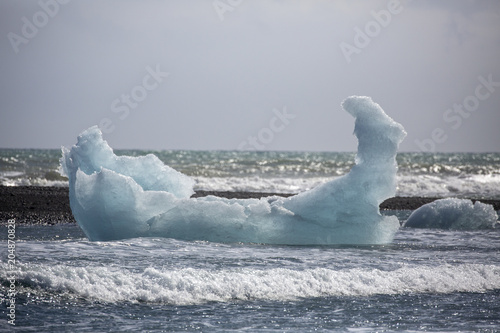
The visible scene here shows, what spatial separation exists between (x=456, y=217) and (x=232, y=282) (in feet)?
24.5

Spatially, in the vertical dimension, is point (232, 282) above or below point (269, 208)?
below

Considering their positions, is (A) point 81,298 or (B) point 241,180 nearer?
(A) point 81,298

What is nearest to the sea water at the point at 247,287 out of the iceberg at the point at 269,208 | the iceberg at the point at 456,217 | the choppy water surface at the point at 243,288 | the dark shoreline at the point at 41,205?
the choppy water surface at the point at 243,288

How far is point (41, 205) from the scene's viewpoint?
15.9m

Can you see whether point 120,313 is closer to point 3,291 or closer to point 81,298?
point 81,298

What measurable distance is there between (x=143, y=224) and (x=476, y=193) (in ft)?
65.8

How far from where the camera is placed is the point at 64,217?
14.0 meters

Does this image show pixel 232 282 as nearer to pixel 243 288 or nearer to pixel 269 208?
pixel 243 288

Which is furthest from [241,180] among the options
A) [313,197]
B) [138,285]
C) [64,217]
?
[138,285]

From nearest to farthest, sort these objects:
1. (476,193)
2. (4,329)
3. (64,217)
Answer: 1. (4,329)
2. (64,217)
3. (476,193)

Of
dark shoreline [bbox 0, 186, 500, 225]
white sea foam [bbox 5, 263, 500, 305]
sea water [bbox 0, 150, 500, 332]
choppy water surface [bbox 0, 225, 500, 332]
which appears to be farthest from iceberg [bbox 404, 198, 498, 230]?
dark shoreline [bbox 0, 186, 500, 225]

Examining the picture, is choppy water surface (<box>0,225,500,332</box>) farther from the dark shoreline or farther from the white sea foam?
the dark shoreline

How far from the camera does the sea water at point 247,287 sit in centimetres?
592

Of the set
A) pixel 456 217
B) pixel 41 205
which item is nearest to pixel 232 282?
pixel 456 217
